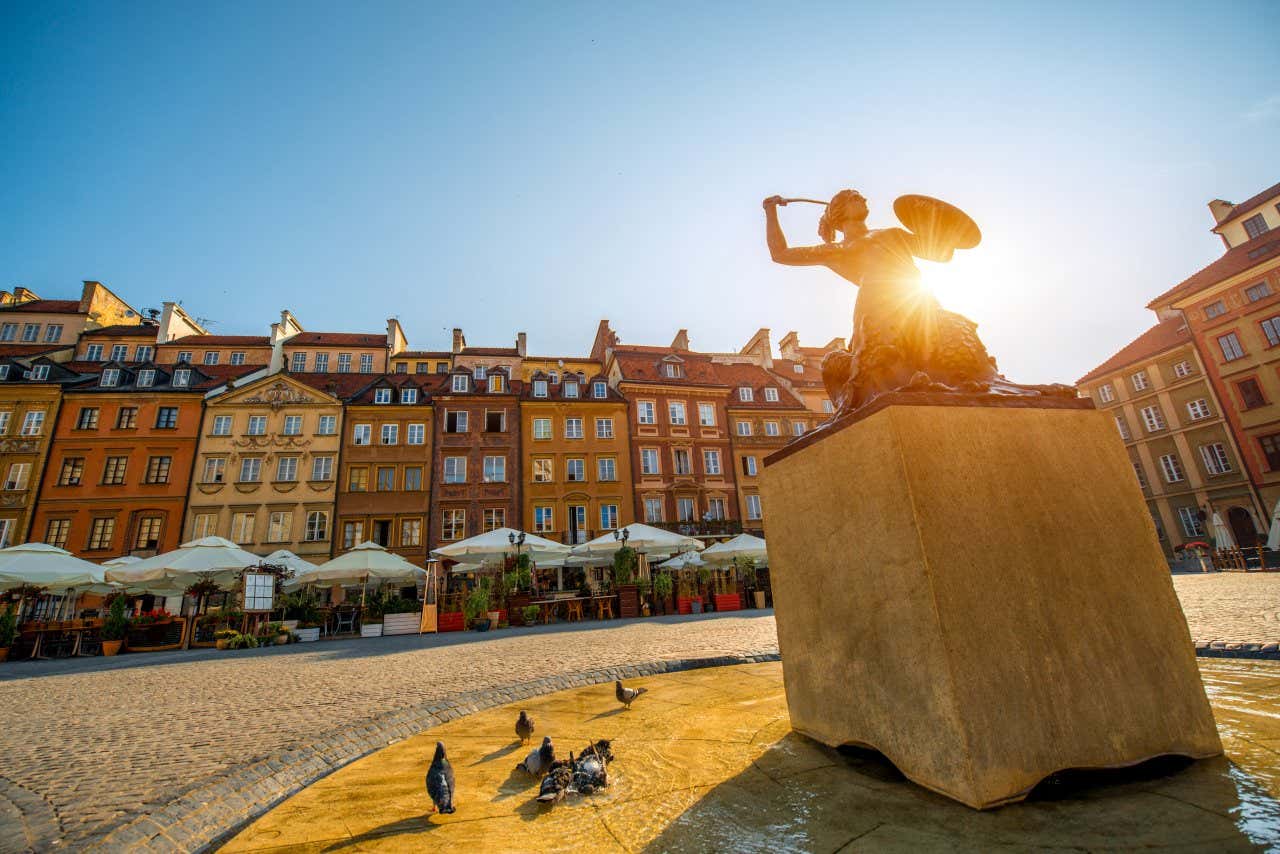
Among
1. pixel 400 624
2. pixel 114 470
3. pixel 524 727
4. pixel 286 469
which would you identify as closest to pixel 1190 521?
pixel 400 624

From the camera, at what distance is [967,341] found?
2.86 meters

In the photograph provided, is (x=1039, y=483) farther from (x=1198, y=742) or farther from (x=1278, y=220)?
(x=1278, y=220)

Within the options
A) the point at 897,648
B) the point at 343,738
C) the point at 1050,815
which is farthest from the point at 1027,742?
the point at 343,738

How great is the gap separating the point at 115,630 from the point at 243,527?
1365cm

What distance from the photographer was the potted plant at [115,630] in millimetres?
14484

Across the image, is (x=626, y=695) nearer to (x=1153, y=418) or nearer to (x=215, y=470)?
(x=215, y=470)

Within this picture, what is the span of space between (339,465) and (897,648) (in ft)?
103

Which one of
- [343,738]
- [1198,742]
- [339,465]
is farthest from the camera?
[339,465]

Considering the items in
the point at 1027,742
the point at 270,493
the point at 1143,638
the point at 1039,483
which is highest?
the point at 270,493

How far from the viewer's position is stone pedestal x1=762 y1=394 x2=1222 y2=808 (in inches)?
76.5

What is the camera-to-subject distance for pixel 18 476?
26.6 meters

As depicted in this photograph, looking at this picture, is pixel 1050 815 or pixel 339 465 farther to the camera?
pixel 339 465

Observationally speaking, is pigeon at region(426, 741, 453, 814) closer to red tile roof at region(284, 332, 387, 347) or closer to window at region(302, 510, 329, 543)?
window at region(302, 510, 329, 543)

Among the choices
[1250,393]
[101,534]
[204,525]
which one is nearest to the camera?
[101,534]
